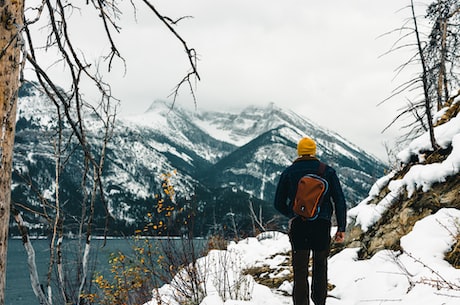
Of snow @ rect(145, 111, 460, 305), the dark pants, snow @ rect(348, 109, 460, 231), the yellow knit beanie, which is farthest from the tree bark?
snow @ rect(348, 109, 460, 231)

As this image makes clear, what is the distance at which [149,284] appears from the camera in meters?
7.07

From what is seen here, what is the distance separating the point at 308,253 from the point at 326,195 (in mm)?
760

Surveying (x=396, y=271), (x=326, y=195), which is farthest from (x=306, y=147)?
(x=396, y=271)

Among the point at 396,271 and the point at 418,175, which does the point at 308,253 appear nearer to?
the point at 396,271

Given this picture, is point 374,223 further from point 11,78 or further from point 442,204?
point 11,78

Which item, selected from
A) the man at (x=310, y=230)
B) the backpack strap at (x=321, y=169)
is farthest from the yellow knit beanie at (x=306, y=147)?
the backpack strap at (x=321, y=169)

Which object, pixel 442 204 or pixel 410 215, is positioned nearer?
pixel 442 204

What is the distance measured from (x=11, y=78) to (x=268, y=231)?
14.3 metres

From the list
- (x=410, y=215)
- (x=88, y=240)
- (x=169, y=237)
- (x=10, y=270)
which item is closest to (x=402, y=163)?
(x=410, y=215)

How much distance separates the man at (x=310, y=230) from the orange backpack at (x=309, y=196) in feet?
0.34

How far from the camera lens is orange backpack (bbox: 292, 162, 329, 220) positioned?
179 inches

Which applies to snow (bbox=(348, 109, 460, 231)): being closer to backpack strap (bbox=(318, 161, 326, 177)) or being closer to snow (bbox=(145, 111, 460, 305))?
snow (bbox=(145, 111, 460, 305))

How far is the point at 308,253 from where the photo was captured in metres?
4.72

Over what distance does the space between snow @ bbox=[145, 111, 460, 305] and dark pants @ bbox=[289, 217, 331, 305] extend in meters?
0.77
